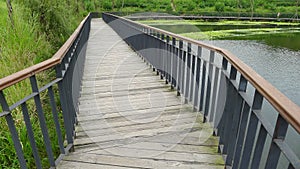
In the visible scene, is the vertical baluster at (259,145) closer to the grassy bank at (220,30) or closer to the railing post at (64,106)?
the railing post at (64,106)

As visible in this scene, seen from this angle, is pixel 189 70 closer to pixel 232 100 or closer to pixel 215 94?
pixel 215 94

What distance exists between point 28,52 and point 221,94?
322 cm

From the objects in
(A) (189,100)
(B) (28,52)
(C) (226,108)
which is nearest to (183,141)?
(C) (226,108)

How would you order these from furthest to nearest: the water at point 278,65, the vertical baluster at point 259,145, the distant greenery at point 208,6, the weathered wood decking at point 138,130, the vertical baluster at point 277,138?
the distant greenery at point 208,6 → the water at point 278,65 → the weathered wood decking at point 138,130 → the vertical baluster at point 259,145 → the vertical baluster at point 277,138

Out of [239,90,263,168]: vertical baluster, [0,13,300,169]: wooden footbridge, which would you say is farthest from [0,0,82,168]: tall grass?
[239,90,263,168]: vertical baluster

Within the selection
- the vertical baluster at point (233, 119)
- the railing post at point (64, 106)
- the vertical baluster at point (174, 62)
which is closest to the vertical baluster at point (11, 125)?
the railing post at point (64, 106)

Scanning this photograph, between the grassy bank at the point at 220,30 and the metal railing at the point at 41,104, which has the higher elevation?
the metal railing at the point at 41,104

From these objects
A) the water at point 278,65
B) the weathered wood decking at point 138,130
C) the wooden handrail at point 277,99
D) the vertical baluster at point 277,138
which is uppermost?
the wooden handrail at point 277,99

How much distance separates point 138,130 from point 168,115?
520 millimetres

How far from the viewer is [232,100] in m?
1.92

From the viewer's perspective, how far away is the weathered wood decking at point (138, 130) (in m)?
2.18

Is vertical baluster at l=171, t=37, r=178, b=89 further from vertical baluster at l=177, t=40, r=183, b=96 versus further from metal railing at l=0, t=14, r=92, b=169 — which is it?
metal railing at l=0, t=14, r=92, b=169

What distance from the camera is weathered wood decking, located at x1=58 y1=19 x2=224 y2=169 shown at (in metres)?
2.18

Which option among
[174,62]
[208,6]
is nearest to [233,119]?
[174,62]
